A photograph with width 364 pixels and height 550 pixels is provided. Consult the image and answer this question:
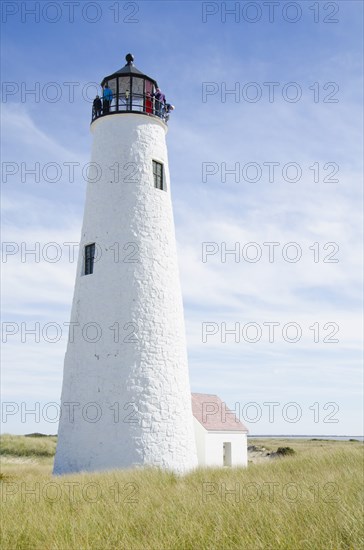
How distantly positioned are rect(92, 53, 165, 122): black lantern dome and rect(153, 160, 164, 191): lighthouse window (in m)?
1.63

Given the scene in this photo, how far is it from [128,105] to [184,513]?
42.0 ft

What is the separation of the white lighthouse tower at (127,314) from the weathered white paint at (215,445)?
635 centimetres

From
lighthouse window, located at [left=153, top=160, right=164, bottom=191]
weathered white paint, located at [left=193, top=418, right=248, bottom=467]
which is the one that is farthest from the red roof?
lighthouse window, located at [left=153, top=160, right=164, bottom=191]

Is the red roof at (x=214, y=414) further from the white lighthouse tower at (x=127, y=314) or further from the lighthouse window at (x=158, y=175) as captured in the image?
the lighthouse window at (x=158, y=175)

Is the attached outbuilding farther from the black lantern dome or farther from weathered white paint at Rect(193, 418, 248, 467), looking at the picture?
the black lantern dome

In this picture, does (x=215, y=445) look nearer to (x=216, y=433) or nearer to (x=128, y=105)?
(x=216, y=433)

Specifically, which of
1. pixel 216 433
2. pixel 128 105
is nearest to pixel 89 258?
pixel 128 105

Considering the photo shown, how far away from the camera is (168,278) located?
16.4 m

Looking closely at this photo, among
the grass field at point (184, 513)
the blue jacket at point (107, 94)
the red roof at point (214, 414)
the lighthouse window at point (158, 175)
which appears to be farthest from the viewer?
the red roof at point (214, 414)

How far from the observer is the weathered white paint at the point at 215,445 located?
22.2 metres

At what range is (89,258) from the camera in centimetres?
1675

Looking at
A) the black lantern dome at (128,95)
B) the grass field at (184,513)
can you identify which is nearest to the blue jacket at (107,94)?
the black lantern dome at (128,95)

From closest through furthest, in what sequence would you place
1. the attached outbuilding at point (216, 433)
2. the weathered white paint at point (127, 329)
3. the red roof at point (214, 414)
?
the weathered white paint at point (127, 329)
the attached outbuilding at point (216, 433)
the red roof at point (214, 414)

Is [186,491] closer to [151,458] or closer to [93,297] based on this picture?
[151,458]
